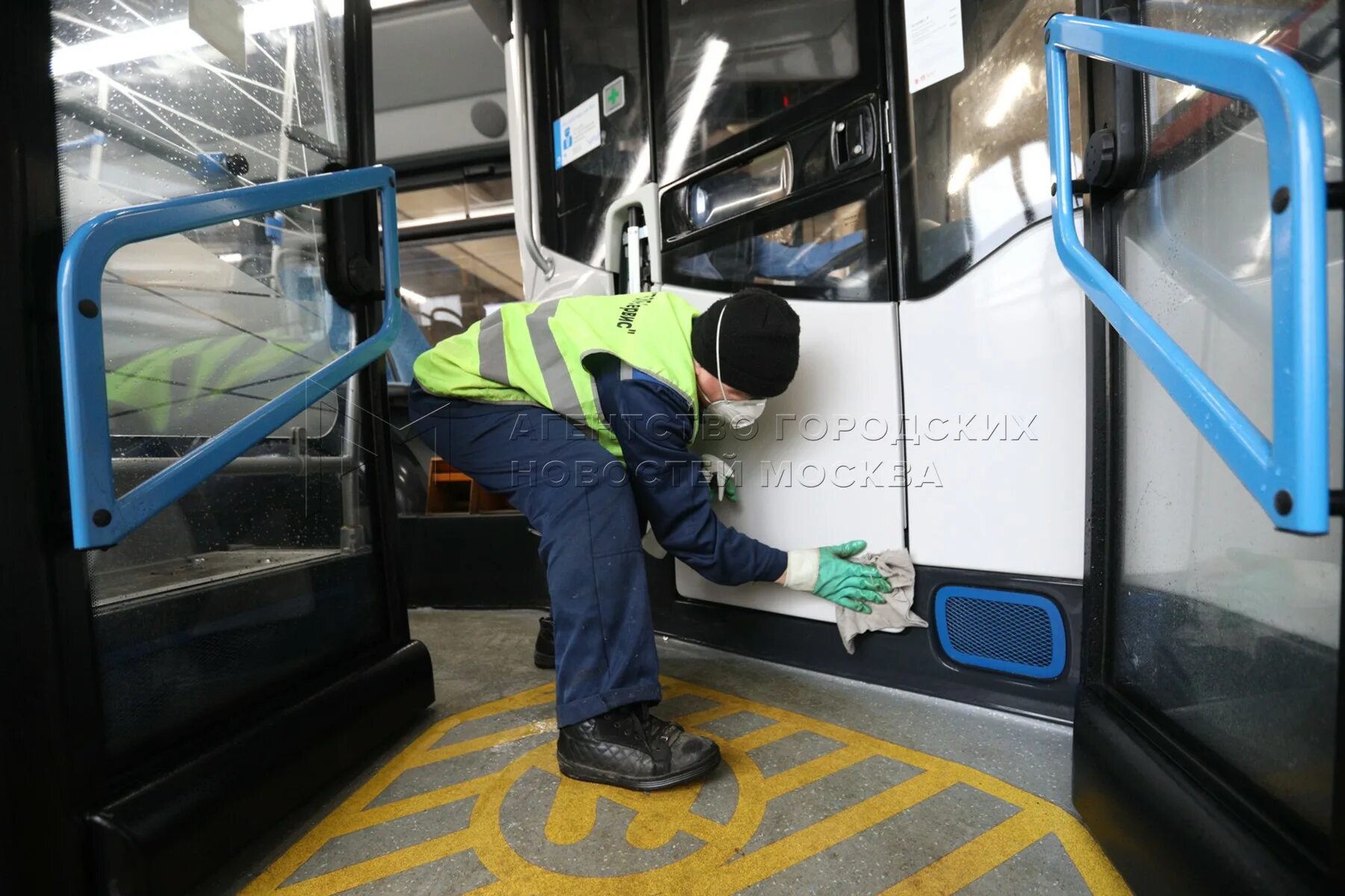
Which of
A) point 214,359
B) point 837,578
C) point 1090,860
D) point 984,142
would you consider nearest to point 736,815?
point 1090,860

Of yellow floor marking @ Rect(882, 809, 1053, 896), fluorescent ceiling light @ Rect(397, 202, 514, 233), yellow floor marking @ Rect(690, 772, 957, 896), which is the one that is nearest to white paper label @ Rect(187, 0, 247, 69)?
yellow floor marking @ Rect(690, 772, 957, 896)

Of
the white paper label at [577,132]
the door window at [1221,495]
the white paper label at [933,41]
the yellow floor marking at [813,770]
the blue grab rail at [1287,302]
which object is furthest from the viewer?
the white paper label at [577,132]

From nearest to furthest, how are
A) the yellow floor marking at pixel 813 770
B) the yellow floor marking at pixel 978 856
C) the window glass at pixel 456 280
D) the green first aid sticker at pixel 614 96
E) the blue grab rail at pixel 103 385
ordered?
1. the blue grab rail at pixel 103 385
2. the yellow floor marking at pixel 978 856
3. the yellow floor marking at pixel 813 770
4. the green first aid sticker at pixel 614 96
5. the window glass at pixel 456 280

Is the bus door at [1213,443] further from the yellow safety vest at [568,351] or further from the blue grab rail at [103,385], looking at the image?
the blue grab rail at [103,385]

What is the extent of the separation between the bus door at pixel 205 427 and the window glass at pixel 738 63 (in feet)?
2.67

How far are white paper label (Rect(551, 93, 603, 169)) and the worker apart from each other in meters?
1.00

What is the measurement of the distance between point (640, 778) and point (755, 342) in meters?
0.82

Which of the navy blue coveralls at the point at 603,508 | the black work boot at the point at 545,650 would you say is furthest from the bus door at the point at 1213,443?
the black work boot at the point at 545,650

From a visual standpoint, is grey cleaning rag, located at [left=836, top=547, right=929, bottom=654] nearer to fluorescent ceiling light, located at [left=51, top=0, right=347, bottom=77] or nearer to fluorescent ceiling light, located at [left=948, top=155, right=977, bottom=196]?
fluorescent ceiling light, located at [left=948, top=155, right=977, bottom=196]

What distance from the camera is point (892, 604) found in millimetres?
1519

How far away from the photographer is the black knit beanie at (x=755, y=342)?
1307 mm

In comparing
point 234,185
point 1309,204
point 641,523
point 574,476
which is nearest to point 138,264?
point 234,185

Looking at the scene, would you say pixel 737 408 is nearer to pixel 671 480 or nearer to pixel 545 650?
pixel 671 480

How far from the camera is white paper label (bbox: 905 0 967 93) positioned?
4.51ft
